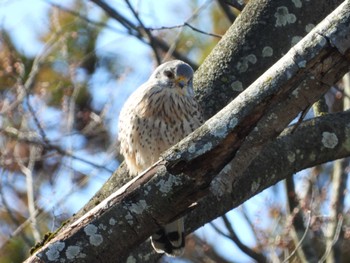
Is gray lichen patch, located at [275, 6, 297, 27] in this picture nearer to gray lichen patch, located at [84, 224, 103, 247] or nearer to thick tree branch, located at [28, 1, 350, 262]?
thick tree branch, located at [28, 1, 350, 262]

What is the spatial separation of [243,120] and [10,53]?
14.4ft

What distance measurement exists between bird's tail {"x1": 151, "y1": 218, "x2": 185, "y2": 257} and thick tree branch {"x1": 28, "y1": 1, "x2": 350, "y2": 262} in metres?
0.91

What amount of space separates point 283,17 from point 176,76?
811 mm

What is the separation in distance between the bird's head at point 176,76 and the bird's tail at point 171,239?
667 mm

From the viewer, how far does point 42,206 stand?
19.5ft

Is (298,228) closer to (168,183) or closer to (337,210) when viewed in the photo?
(337,210)

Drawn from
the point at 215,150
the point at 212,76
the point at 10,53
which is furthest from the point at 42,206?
the point at 215,150

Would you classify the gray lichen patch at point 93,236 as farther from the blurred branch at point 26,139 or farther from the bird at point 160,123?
the blurred branch at point 26,139

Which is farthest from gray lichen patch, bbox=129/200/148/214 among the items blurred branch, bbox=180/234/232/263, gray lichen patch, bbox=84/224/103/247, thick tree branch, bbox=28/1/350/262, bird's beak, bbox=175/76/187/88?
blurred branch, bbox=180/234/232/263

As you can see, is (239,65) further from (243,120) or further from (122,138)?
(243,120)

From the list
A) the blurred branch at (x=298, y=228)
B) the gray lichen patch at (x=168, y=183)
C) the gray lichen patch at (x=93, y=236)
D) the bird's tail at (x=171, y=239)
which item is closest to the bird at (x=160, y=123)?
the bird's tail at (x=171, y=239)

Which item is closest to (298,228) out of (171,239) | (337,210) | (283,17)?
(337,210)

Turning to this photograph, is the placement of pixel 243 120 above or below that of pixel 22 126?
below

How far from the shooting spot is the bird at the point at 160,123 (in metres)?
4.41
